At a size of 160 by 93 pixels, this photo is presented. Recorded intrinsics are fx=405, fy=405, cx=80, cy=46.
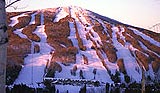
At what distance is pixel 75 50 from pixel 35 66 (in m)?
14.3

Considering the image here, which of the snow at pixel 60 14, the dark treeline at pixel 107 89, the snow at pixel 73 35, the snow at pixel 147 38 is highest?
the snow at pixel 60 14

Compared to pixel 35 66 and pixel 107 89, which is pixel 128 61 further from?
pixel 35 66

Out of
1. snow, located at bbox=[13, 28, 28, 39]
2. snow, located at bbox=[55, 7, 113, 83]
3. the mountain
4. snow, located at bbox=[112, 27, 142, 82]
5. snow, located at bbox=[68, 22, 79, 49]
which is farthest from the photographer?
snow, located at bbox=[13, 28, 28, 39]

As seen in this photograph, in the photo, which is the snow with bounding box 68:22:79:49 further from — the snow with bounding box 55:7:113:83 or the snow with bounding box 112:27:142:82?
the snow with bounding box 112:27:142:82

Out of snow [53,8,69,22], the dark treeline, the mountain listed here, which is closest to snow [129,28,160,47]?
the mountain

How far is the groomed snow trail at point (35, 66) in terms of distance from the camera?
7156cm

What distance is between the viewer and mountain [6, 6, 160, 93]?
76062 mm

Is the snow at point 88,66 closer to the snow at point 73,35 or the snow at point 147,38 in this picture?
the snow at point 73,35

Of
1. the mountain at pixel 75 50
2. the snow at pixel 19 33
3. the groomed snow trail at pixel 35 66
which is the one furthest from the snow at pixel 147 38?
the snow at pixel 19 33

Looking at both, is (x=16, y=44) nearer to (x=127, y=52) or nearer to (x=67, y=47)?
(x=67, y=47)

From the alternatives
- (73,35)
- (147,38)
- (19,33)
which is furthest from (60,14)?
(147,38)

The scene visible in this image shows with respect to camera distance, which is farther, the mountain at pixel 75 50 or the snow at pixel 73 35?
the snow at pixel 73 35

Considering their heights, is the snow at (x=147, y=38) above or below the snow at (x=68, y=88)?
above

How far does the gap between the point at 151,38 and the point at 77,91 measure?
49.7 meters
